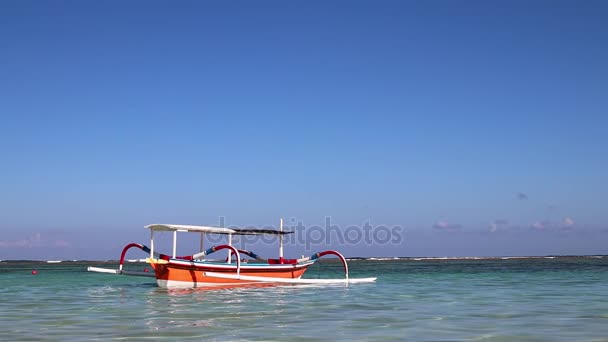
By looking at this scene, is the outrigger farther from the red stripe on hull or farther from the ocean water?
the ocean water

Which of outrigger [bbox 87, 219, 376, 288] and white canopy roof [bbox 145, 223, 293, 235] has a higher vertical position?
white canopy roof [bbox 145, 223, 293, 235]

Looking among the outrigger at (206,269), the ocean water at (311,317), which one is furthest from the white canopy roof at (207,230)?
the ocean water at (311,317)

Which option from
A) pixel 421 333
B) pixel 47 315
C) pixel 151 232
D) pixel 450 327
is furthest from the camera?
pixel 151 232

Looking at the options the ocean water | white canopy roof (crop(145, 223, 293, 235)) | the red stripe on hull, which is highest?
white canopy roof (crop(145, 223, 293, 235))

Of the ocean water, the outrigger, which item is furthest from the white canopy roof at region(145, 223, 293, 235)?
the ocean water

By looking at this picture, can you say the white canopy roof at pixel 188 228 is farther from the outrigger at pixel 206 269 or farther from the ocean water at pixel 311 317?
the ocean water at pixel 311 317

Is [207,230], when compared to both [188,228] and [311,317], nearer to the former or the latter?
[188,228]

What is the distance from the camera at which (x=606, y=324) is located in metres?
17.1

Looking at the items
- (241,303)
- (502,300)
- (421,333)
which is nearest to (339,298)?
(241,303)

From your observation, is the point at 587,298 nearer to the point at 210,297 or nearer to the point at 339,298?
the point at 339,298

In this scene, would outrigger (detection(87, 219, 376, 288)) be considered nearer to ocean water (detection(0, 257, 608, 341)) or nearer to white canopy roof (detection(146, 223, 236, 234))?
white canopy roof (detection(146, 223, 236, 234))

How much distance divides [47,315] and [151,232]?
13.1 meters

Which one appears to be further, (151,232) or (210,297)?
(151,232)

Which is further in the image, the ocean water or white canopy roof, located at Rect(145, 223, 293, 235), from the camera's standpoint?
white canopy roof, located at Rect(145, 223, 293, 235)
